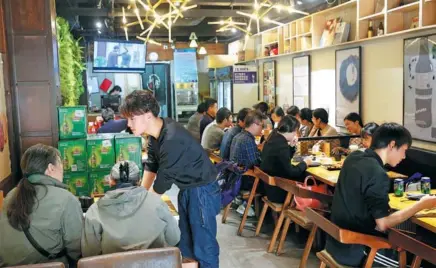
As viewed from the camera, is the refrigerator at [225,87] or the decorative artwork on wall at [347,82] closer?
the decorative artwork on wall at [347,82]

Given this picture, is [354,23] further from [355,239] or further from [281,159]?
[355,239]

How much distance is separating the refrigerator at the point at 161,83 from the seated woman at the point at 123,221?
1243 cm

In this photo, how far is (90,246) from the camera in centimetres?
248

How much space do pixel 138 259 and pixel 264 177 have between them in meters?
2.62

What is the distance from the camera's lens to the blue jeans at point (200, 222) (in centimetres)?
305

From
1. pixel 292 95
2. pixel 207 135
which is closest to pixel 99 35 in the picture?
pixel 292 95

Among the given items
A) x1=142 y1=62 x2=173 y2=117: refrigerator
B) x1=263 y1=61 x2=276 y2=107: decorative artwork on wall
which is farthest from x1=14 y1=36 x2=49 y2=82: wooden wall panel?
x1=142 y1=62 x2=173 y2=117: refrigerator

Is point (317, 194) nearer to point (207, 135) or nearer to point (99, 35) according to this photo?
point (207, 135)

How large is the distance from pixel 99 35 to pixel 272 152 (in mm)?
8897

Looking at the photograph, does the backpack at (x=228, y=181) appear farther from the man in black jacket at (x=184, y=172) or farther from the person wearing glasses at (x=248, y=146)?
the man in black jacket at (x=184, y=172)

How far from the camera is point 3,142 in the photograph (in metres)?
4.13

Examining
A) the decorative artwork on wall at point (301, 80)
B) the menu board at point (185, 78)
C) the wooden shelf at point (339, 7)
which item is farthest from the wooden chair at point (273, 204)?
the menu board at point (185, 78)

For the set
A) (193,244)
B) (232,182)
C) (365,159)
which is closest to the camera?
(365,159)

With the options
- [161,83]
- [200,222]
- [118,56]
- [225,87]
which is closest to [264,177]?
A: [200,222]
